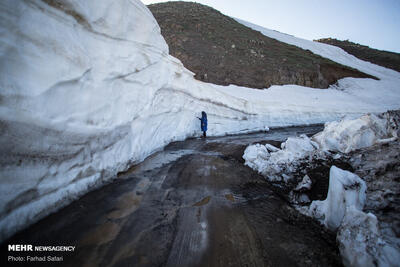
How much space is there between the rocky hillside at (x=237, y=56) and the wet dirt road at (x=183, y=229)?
1489cm

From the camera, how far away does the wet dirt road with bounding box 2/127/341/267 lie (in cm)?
167

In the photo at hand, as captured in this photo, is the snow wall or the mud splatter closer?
the snow wall

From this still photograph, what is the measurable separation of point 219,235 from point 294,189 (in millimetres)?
1570

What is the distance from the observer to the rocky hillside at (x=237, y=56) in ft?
58.5

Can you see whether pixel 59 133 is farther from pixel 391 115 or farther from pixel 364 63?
pixel 364 63

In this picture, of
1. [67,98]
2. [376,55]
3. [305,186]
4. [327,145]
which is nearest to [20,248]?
[67,98]

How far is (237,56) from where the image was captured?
19797 mm

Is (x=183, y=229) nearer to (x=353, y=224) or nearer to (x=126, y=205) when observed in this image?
(x=126, y=205)

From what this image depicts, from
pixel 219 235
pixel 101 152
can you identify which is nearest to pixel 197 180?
pixel 219 235

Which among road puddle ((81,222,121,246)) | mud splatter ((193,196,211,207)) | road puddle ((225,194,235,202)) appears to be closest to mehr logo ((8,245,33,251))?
road puddle ((81,222,121,246))

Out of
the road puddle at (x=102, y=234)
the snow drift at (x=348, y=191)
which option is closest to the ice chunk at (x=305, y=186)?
the snow drift at (x=348, y=191)

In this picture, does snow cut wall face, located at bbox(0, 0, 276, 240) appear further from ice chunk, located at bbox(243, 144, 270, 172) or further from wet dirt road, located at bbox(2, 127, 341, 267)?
ice chunk, located at bbox(243, 144, 270, 172)

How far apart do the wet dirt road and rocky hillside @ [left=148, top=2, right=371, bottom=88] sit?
A: 48.9 ft

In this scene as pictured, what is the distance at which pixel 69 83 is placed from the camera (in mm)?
2621
